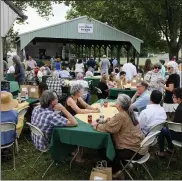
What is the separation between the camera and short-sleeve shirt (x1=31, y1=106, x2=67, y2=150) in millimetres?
4508

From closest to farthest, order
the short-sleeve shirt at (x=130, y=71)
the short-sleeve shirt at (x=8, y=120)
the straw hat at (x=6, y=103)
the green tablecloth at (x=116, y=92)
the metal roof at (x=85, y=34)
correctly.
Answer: the short-sleeve shirt at (x=8, y=120) → the straw hat at (x=6, y=103) → the green tablecloth at (x=116, y=92) → the short-sleeve shirt at (x=130, y=71) → the metal roof at (x=85, y=34)

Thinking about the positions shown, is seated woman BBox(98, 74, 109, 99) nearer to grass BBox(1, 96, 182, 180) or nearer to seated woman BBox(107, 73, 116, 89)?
seated woman BBox(107, 73, 116, 89)

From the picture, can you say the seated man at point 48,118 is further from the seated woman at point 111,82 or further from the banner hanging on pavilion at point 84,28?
the banner hanging on pavilion at point 84,28

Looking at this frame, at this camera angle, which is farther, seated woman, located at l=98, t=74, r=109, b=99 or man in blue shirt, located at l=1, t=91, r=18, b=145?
seated woman, located at l=98, t=74, r=109, b=99

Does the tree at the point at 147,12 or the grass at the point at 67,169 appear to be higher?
the tree at the point at 147,12

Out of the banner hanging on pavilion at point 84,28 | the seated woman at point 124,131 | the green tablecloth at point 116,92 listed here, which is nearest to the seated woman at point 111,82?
the green tablecloth at point 116,92

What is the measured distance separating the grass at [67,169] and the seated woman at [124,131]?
611 mm

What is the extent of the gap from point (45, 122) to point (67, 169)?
976 mm

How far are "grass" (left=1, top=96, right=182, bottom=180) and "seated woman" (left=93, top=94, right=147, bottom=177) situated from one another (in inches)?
24.0

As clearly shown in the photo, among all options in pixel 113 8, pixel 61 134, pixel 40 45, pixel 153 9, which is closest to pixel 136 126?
pixel 61 134

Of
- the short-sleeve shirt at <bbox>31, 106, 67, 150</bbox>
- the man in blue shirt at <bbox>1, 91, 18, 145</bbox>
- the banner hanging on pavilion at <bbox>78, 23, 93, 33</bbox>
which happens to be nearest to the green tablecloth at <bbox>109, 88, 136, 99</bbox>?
the man in blue shirt at <bbox>1, 91, 18, 145</bbox>

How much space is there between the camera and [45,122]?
453 cm

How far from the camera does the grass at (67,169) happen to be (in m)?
4.79

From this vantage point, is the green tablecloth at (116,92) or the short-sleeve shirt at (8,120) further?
the green tablecloth at (116,92)
